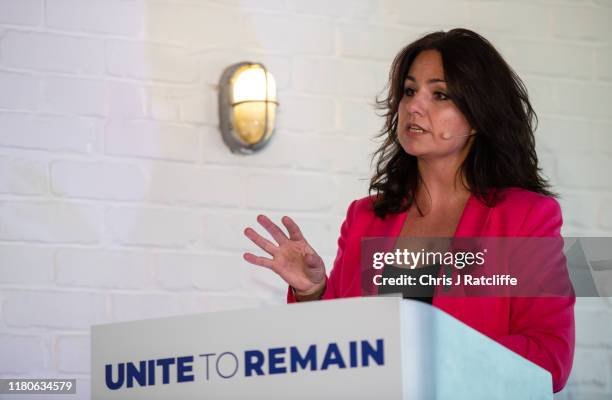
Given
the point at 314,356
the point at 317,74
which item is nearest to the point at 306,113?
the point at 317,74

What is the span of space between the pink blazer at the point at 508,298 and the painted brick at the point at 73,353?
27.1 inches

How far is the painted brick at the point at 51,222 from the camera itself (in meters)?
2.36

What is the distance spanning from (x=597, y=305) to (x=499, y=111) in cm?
102

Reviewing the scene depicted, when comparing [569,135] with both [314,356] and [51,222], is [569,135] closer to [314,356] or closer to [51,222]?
[51,222]

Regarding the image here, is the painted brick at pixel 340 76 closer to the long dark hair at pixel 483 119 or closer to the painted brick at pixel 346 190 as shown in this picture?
the painted brick at pixel 346 190

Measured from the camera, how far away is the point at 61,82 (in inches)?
95.5

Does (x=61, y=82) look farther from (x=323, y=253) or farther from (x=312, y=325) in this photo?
(x=312, y=325)

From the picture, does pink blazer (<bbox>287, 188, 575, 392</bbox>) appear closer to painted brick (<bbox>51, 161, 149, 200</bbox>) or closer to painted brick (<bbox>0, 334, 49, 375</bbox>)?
painted brick (<bbox>51, 161, 149, 200</bbox>)

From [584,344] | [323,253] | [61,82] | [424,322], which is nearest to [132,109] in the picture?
[61,82]

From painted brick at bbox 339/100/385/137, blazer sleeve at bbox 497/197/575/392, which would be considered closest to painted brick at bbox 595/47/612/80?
painted brick at bbox 339/100/385/137

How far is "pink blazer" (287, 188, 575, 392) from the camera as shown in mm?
1610

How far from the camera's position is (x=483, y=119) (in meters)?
1.95

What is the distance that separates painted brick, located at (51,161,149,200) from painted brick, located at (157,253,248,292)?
17 centimetres

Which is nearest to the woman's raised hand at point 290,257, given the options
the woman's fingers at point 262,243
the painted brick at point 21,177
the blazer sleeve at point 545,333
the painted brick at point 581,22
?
the woman's fingers at point 262,243
